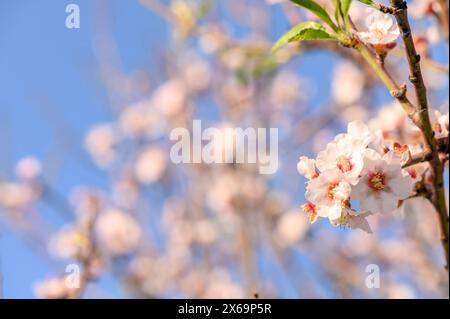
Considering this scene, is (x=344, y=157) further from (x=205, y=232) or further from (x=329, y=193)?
(x=205, y=232)

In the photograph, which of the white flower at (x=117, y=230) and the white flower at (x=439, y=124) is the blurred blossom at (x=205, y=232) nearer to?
the white flower at (x=117, y=230)

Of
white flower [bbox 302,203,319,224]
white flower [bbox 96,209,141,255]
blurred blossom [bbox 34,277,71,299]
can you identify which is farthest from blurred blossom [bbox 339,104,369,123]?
white flower [bbox 302,203,319,224]

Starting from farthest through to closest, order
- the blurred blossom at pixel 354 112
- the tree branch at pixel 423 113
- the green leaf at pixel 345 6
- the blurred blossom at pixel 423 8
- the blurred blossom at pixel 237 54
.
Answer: the blurred blossom at pixel 354 112 < the blurred blossom at pixel 237 54 < the blurred blossom at pixel 423 8 < the green leaf at pixel 345 6 < the tree branch at pixel 423 113

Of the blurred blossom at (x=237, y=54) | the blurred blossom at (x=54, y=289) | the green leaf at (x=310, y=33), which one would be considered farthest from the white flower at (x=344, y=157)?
the blurred blossom at (x=237, y=54)

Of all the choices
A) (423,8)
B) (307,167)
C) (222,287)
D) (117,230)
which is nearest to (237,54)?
(423,8)

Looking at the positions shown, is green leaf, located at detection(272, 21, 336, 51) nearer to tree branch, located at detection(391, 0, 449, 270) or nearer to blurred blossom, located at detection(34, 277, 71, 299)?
tree branch, located at detection(391, 0, 449, 270)
